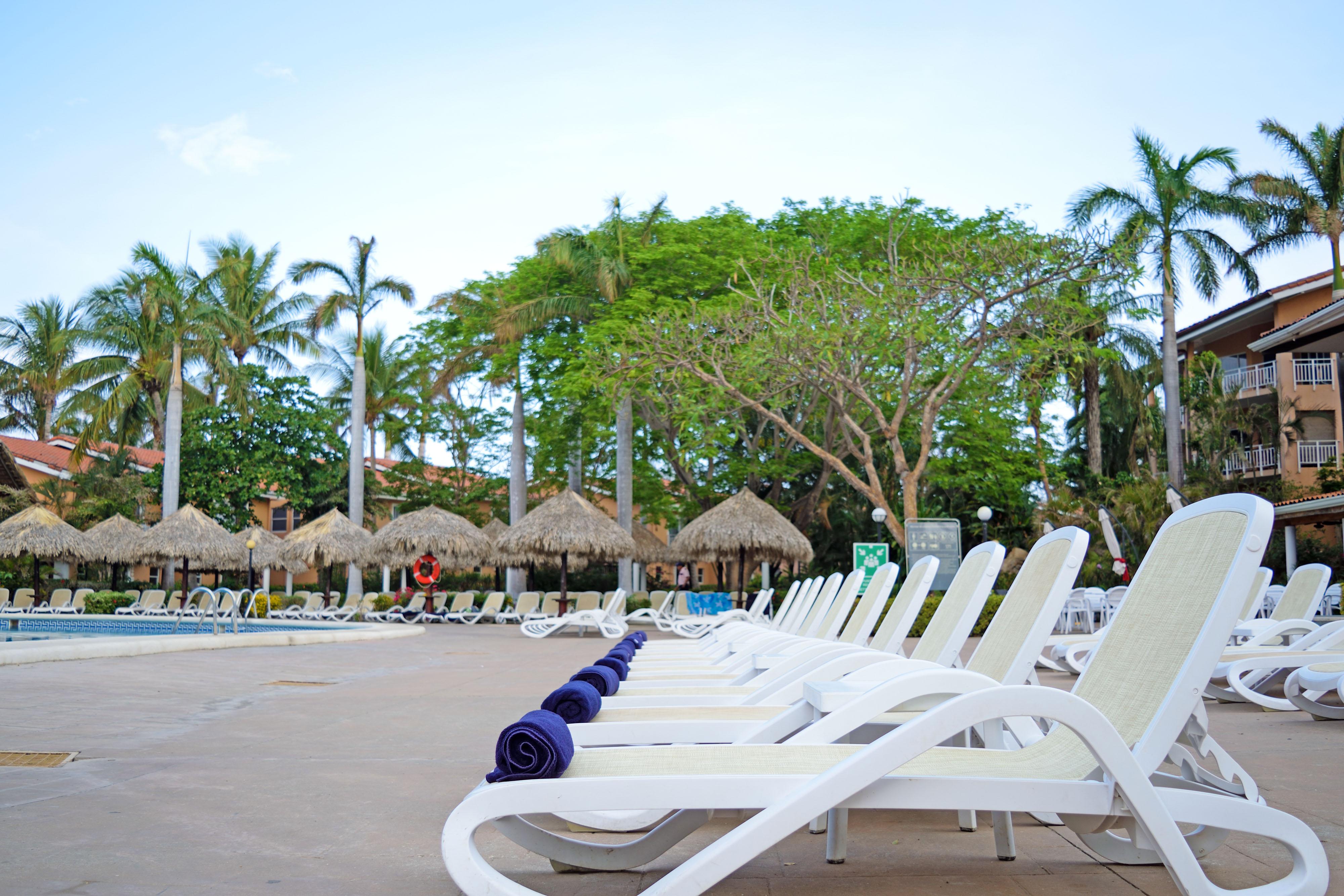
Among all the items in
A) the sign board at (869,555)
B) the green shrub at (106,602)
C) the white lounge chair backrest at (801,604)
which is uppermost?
the sign board at (869,555)

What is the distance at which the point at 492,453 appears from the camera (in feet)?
121

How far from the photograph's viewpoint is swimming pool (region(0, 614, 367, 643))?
20125 millimetres

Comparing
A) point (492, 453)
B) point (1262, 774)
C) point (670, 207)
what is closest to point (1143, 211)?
point (670, 207)

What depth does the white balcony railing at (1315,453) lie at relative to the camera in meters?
26.2

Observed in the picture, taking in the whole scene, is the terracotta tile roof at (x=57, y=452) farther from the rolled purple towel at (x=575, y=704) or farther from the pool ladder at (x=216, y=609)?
the rolled purple towel at (x=575, y=704)

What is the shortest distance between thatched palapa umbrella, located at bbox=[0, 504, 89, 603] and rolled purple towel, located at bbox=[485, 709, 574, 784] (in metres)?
26.5

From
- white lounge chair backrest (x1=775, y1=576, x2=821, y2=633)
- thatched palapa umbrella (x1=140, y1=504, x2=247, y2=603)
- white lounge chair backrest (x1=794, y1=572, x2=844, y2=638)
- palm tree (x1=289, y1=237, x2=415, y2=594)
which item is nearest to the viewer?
white lounge chair backrest (x1=794, y1=572, x2=844, y2=638)

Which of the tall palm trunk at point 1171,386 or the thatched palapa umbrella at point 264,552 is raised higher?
the tall palm trunk at point 1171,386

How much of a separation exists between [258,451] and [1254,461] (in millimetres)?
29512

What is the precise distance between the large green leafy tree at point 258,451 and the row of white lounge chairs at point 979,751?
31.5 meters

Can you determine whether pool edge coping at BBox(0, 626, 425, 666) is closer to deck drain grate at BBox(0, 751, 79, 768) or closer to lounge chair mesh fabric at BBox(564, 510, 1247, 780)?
deck drain grate at BBox(0, 751, 79, 768)

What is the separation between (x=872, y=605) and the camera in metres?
5.28

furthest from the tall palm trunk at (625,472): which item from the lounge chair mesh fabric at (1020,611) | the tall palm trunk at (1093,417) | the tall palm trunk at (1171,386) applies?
the lounge chair mesh fabric at (1020,611)

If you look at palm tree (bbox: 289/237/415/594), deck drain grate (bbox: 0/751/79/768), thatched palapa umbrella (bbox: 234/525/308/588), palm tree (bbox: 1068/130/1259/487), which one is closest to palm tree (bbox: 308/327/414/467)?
palm tree (bbox: 289/237/415/594)
